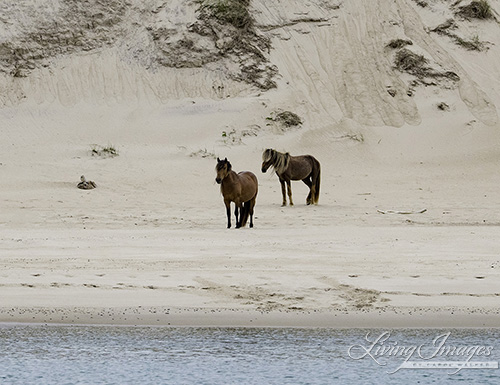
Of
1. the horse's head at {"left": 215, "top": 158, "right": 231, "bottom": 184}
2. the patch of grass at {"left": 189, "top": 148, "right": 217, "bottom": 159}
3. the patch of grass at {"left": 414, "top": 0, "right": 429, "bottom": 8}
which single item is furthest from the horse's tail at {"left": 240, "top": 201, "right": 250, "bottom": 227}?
the patch of grass at {"left": 414, "top": 0, "right": 429, "bottom": 8}

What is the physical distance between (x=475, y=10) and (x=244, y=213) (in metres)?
19.2

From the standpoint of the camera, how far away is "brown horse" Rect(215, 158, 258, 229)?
13.5 meters

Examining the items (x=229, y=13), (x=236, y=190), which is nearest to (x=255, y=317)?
(x=236, y=190)

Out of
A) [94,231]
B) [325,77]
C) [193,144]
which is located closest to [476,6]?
[325,77]

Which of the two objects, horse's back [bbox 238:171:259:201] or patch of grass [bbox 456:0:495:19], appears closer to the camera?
horse's back [bbox 238:171:259:201]

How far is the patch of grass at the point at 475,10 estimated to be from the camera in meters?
30.0

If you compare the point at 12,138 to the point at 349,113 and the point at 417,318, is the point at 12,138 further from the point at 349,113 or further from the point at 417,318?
the point at 417,318

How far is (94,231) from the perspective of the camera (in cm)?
1247

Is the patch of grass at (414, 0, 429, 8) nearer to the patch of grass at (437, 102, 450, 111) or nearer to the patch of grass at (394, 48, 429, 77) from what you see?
the patch of grass at (394, 48, 429, 77)

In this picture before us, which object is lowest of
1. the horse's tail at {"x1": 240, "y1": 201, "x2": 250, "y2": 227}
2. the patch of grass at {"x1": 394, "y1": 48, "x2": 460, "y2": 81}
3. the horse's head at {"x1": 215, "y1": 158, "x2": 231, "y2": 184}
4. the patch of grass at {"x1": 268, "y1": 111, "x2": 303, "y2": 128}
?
the horse's tail at {"x1": 240, "y1": 201, "x2": 250, "y2": 227}

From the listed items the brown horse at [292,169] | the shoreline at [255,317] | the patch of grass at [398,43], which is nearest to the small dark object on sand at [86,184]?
the brown horse at [292,169]

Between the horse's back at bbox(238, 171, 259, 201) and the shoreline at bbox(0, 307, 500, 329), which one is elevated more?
the horse's back at bbox(238, 171, 259, 201)

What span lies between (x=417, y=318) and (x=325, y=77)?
20.8m

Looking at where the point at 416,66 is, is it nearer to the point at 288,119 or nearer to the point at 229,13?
the point at 288,119
